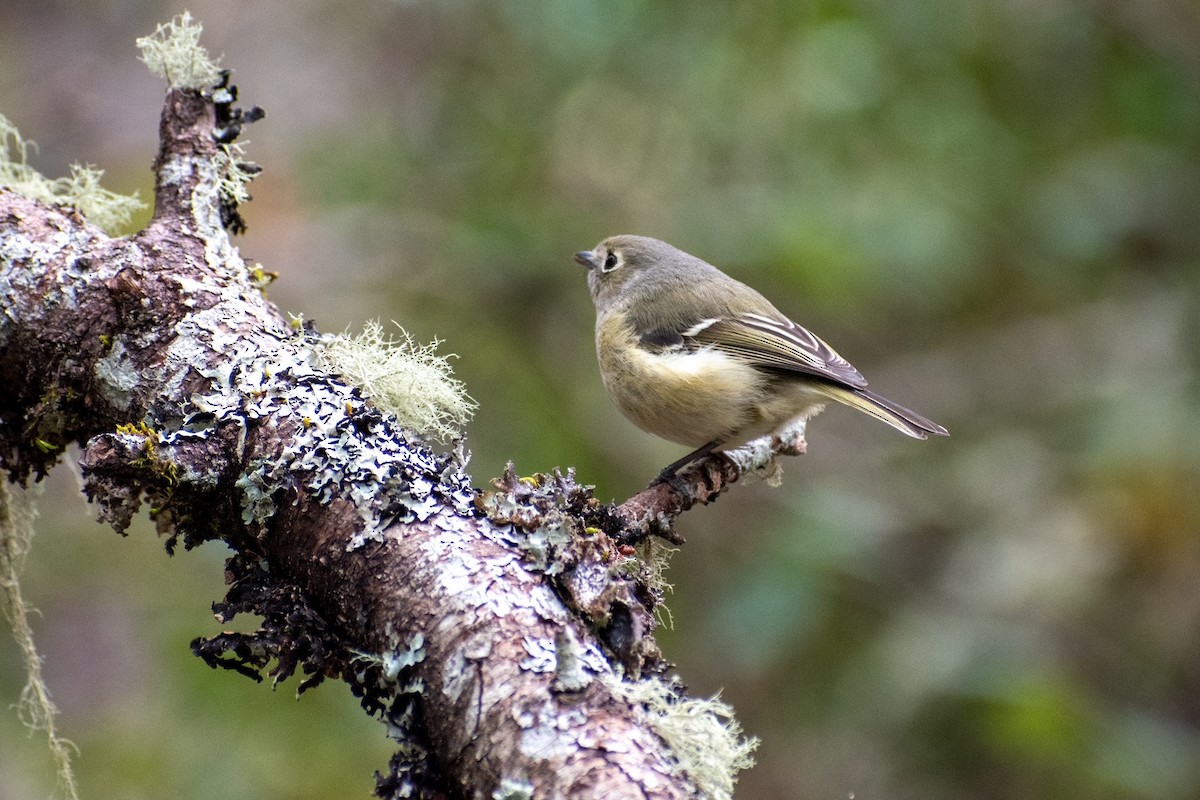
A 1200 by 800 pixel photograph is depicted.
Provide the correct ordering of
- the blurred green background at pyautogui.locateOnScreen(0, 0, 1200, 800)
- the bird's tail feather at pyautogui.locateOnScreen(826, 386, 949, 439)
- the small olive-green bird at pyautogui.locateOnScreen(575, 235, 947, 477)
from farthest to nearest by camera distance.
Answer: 1. the blurred green background at pyautogui.locateOnScreen(0, 0, 1200, 800)
2. the small olive-green bird at pyautogui.locateOnScreen(575, 235, 947, 477)
3. the bird's tail feather at pyautogui.locateOnScreen(826, 386, 949, 439)

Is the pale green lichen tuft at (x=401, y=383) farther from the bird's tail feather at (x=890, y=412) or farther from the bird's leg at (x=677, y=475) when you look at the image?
the bird's tail feather at (x=890, y=412)

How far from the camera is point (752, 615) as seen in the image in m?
4.16

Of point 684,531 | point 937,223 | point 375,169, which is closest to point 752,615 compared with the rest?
point 684,531

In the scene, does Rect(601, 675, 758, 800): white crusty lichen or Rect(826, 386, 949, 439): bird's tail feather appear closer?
Rect(601, 675, 758, 800): white crusty lichen

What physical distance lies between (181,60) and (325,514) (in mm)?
1180

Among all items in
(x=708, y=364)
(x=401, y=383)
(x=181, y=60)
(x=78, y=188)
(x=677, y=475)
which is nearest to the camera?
(x=401, y=383)

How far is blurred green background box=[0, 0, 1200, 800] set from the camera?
4.09 metres

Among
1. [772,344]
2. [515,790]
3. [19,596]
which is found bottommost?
[515,790]

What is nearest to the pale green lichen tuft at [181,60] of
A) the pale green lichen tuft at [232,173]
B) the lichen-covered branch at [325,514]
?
the lichen-covered branch at [325,514]

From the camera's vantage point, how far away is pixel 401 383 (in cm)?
212

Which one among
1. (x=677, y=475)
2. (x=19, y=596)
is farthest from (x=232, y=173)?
(x=677, y=475)

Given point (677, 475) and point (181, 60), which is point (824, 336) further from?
point (181, 60)

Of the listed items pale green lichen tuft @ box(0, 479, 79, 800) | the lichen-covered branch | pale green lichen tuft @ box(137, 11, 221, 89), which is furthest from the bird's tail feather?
pale green lichen tuft @ box(0, 479, 79, 800)

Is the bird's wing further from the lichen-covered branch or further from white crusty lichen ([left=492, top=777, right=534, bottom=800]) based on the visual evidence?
white crusty lichen ([left=492, top=777, right=534, bottom=800])
